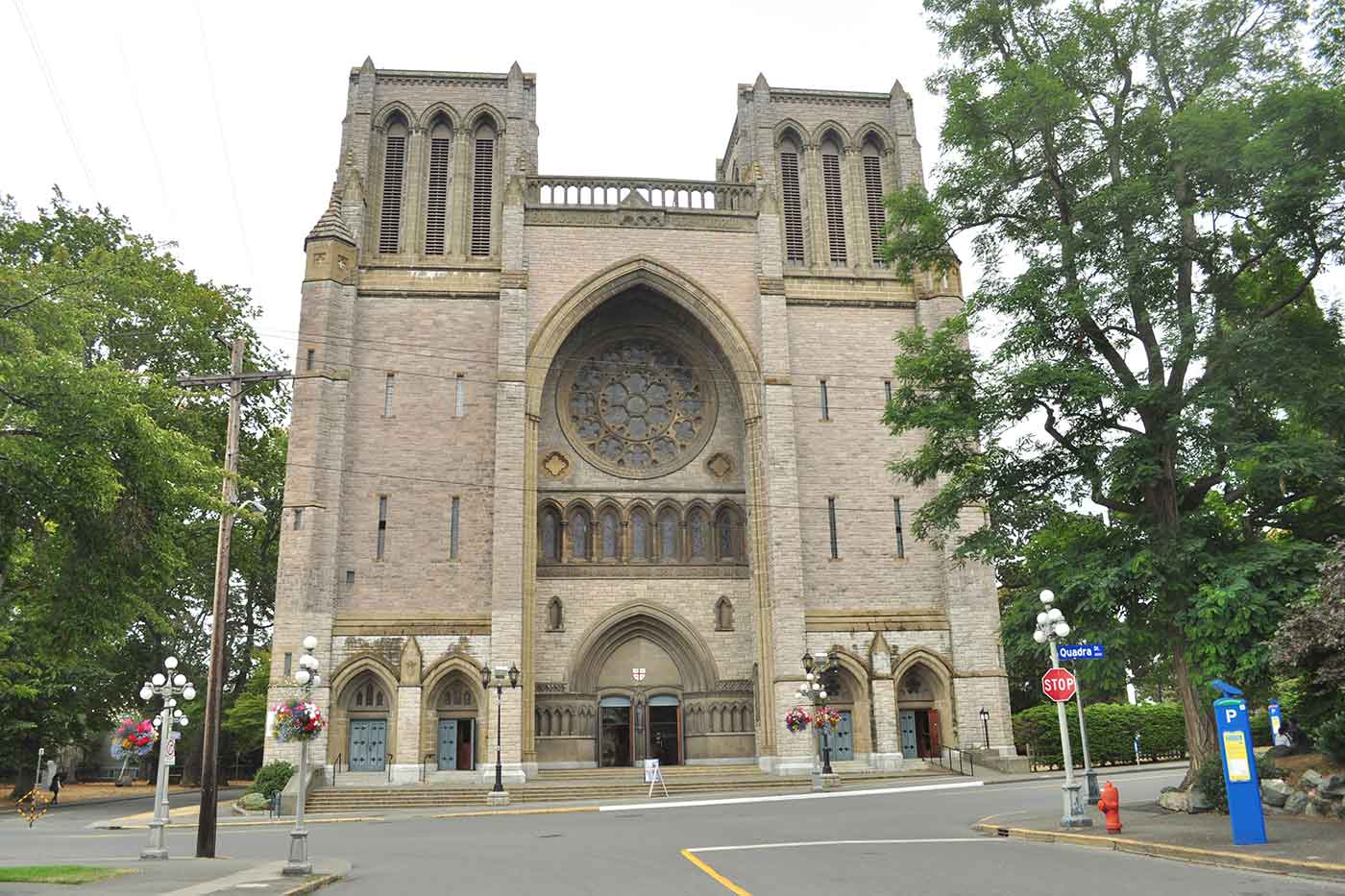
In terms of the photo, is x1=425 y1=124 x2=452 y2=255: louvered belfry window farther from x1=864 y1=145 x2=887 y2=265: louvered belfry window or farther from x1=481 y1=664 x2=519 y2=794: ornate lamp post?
x1=864 y1=145 x2=887 y2=265: louvered belfry window

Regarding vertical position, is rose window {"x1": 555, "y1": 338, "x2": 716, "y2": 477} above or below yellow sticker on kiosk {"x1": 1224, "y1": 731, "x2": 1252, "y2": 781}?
above

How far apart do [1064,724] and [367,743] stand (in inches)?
827

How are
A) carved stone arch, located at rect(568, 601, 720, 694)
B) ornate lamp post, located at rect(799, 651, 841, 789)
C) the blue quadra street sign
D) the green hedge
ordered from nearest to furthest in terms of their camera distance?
the blue quadra street sign < ornate lamp post, located at rect(799, 651, 841, 789) < carved stone arch, located at rect(568, 601, 720, 694) < the green hedge

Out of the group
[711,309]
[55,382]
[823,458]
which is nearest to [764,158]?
[711,309]

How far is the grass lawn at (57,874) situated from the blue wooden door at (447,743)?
17.5 m

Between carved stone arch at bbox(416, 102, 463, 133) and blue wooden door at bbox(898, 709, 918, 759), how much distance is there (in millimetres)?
24647

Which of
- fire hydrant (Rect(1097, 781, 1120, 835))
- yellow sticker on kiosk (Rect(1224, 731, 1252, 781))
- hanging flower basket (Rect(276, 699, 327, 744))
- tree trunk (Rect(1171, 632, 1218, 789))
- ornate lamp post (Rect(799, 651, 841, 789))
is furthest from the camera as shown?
ornate lamp post (Rect(799, 651, 841, 789))

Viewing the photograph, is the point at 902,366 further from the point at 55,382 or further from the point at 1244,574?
the point at 55,382

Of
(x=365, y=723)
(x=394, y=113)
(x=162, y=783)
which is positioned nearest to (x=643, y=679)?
(x=365, y=723)

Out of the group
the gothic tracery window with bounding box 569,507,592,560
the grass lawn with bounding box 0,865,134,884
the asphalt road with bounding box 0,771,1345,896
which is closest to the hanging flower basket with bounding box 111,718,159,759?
the asphalt road with bounding box 0,771,1345,896

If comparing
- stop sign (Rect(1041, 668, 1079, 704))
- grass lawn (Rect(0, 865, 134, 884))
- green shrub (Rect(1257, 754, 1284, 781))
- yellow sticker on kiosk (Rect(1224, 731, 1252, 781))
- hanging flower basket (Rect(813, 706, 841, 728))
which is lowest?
grass lawn (Rect(0, 865, 134, 884))

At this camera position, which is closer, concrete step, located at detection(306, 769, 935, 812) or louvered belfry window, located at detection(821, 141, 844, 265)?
concrete step, located at detection(306, 769, 935, 812)

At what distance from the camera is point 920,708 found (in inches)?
1257

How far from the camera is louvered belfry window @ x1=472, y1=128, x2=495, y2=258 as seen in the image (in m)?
34.9
